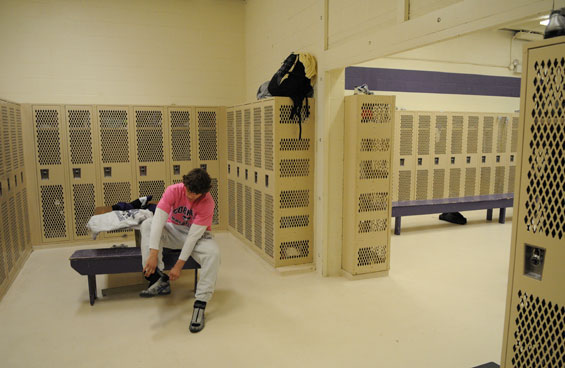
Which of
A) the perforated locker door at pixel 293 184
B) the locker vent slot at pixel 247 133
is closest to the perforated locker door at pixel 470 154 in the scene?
the perforated locker door at pixel 293 184

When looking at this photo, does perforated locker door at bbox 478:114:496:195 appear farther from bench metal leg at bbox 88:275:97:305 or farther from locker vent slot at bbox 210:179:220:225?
bench metal leg at bbox 88:275:97:305

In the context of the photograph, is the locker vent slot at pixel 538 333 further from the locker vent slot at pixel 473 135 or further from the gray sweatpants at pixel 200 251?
the locker vent slot at pixel 473 135

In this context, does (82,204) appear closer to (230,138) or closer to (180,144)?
(180,144)

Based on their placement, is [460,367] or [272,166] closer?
[460,367]

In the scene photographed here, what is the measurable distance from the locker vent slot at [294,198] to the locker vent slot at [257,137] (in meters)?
0.51

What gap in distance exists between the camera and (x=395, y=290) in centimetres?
353

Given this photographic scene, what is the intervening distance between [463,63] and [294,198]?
4715 mm

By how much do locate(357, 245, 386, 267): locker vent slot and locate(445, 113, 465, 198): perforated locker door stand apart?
269 centimetres

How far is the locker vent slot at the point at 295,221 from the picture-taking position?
3941 millimetres

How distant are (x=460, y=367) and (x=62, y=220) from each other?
4539 millimetres

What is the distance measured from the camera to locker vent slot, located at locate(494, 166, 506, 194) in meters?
6.33

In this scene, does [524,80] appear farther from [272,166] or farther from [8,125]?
[8,125]

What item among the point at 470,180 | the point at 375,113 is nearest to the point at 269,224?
the point at 375,113

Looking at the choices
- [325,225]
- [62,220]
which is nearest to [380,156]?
[325,225]
